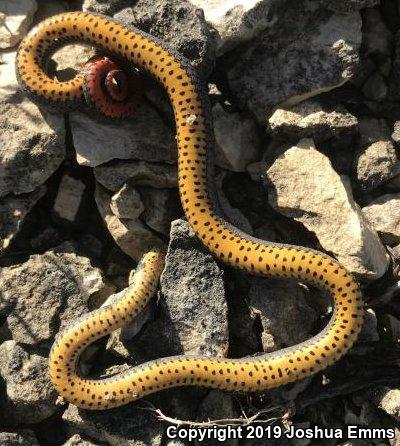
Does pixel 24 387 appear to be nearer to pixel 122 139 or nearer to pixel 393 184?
pixel 122 139

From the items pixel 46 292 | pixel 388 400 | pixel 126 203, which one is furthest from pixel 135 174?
pixel 388 400

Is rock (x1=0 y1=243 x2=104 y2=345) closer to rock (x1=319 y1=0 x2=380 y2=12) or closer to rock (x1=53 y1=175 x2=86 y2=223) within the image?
rock (x1=53 y1=175 x2=86 y2=223)

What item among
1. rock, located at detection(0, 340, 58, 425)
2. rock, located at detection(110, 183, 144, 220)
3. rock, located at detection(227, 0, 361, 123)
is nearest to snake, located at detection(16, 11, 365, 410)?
rock, located at detection(0, 340, 58, 425)

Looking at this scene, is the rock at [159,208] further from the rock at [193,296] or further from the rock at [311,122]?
the rock at [311,122]

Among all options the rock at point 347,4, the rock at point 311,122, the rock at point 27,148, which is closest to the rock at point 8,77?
the rock at point 27,148

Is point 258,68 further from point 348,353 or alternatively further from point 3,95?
point 348,353

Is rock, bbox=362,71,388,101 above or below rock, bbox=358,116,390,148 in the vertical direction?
above
